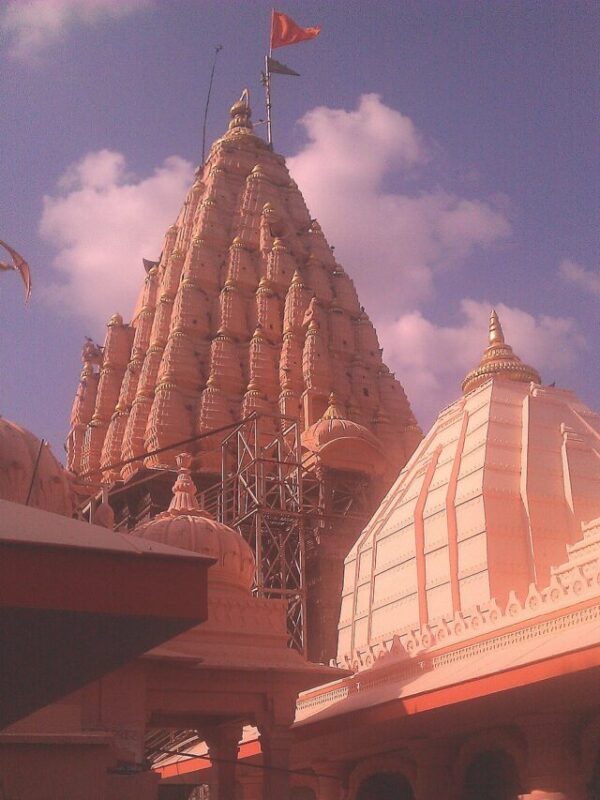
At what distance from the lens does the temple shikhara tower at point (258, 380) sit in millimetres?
32031

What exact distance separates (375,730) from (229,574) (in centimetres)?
351

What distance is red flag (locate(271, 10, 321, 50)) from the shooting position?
53812mm

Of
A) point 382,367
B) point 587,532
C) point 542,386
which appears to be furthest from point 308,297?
point 587,532

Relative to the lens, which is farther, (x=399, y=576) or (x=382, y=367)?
(x=382, y=367)

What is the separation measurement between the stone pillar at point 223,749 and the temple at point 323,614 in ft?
0.12

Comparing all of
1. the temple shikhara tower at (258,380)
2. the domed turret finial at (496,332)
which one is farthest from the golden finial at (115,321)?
the domed turret finial at (496,332)

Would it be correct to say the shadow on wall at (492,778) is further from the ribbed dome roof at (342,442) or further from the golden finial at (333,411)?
the golden finial at (333,411)

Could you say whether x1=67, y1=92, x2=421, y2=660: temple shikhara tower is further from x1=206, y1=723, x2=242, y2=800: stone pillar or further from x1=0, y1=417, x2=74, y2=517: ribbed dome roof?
x1=0, y1=417, x2=74, y2=517: ribbed dome roof

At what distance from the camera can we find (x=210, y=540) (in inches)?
568

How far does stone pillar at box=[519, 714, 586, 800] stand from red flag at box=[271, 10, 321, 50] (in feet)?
160

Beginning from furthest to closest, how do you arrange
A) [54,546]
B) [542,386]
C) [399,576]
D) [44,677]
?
[542,386]
[399,576]
[44,677]
[54,546]

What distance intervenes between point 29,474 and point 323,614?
816 inches

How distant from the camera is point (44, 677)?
18.9ft

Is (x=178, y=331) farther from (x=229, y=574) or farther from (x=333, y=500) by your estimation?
(x=229, y=574)
